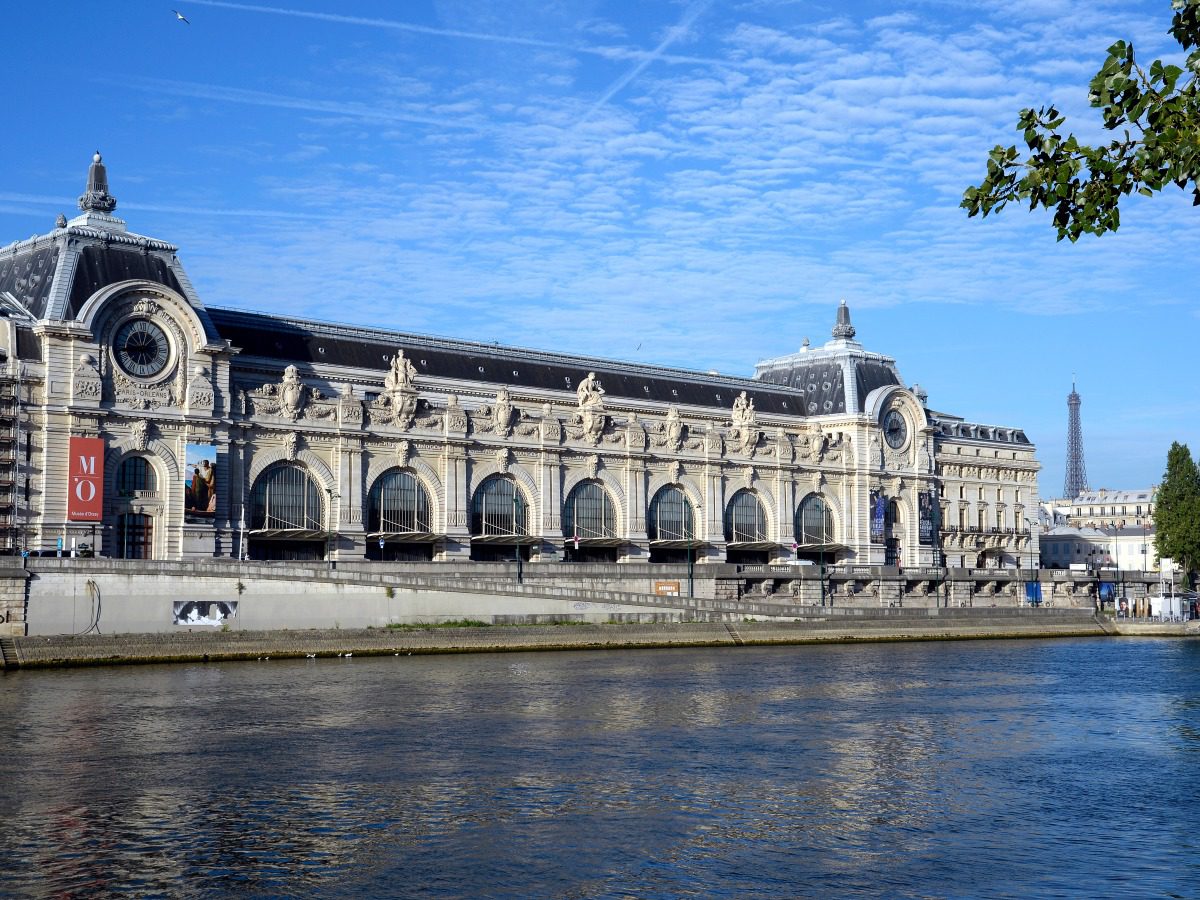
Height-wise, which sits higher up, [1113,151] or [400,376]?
[400,376]

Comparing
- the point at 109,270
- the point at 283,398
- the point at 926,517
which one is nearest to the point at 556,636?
the point at 283,398

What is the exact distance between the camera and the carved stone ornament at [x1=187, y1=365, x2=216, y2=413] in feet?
300

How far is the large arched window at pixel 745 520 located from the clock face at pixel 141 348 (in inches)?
1942

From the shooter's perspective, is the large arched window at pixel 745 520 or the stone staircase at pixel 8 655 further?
the large arched window at pixel 745 520

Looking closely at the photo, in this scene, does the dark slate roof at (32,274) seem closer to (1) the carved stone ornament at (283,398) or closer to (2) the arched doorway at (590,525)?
(1) the carved stone ornament at (283,398)

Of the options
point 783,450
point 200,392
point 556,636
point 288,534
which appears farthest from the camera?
point 783,450

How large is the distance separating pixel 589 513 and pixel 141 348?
3676 centimetres

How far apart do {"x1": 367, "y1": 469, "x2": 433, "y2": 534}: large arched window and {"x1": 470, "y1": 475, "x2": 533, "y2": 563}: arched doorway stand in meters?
3.80

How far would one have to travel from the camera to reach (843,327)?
461 feet

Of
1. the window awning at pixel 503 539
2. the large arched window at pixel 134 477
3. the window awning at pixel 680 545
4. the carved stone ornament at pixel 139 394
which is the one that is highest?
the carved stone ornament at pixel 139 394

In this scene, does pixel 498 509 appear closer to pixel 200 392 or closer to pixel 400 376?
pixel 400 376

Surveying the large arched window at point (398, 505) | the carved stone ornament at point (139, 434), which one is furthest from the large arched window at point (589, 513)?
the carved stone ornament at point (139, 434)

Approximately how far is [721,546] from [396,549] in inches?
1135

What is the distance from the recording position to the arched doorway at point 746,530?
4808 inches
